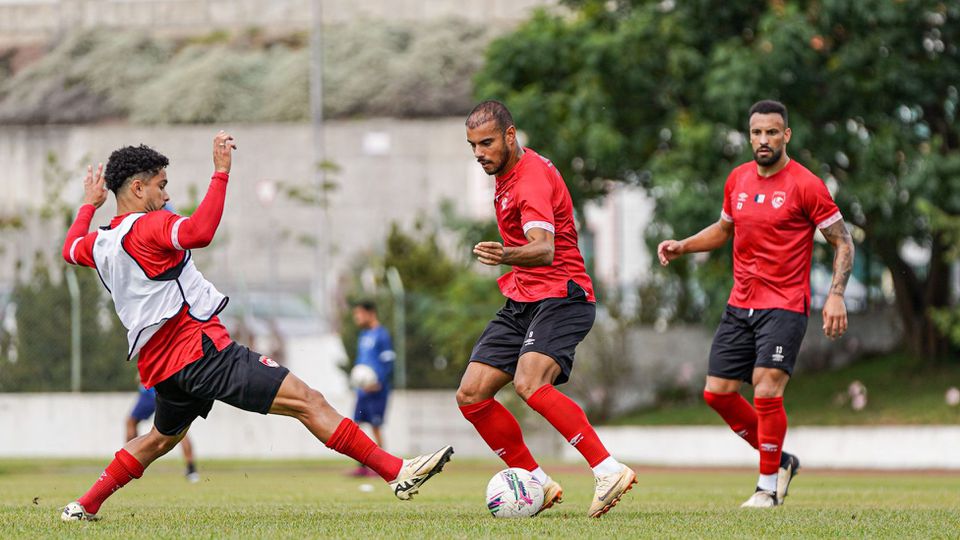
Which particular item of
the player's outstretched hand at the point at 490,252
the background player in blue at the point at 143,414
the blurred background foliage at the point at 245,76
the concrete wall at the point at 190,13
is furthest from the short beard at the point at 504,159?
the concrete wall at the point at 190,13

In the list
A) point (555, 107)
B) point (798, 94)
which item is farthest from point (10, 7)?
point (798, 94)

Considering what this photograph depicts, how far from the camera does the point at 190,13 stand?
180 feet

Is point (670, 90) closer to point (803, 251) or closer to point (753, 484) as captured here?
point (753, 484)

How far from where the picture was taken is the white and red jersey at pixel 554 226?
29.3 ft

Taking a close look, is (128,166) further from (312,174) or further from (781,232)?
(312,174)

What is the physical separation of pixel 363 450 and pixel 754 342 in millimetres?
3156

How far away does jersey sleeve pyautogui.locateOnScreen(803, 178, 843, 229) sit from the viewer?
10508 millimetres

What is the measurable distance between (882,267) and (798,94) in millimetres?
4978

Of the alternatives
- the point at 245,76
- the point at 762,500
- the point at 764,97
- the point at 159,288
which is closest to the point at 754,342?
the point at 762,500

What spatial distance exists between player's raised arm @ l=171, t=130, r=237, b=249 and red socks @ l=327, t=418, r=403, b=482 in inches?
50.8

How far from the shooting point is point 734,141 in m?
24.5

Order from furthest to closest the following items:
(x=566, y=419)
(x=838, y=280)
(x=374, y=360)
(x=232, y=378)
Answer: (x=374, y=360)
(x=838, y=280)
(x=566, y=419)
(x=232, y=378)

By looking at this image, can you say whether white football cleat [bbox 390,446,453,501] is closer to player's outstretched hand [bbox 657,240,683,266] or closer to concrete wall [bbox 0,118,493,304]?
player's outstretched hand [bbox 657,240,683,266]

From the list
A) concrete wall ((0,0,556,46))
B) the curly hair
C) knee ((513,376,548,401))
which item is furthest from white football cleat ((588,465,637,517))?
concrete wall ((0,0,556,46))
